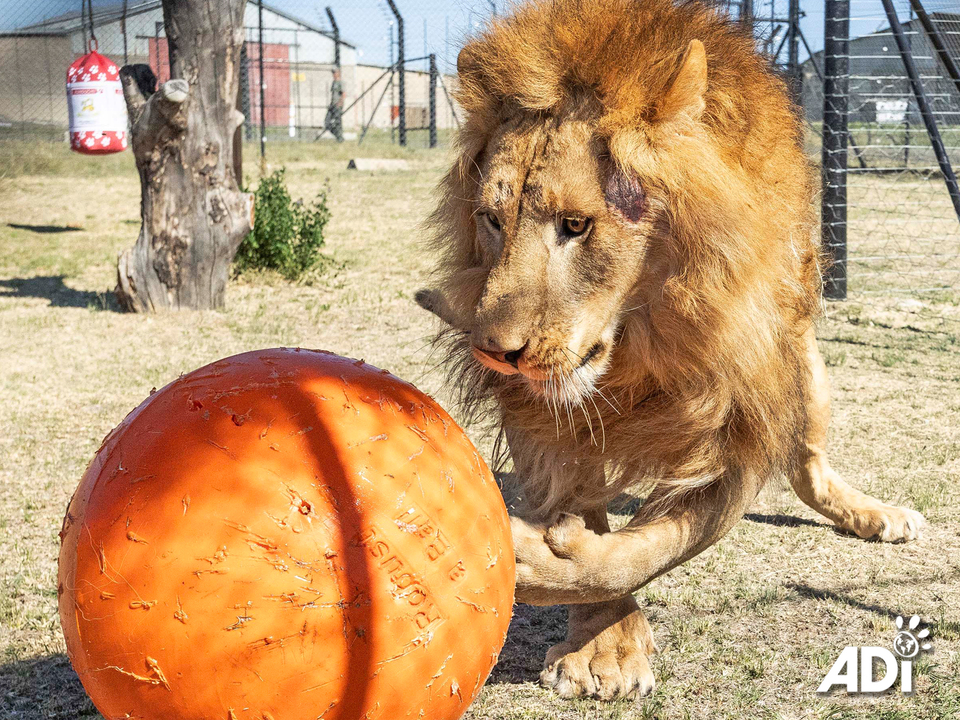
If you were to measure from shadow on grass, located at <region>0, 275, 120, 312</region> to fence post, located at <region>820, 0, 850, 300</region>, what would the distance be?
5.64m

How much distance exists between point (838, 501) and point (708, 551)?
587mm

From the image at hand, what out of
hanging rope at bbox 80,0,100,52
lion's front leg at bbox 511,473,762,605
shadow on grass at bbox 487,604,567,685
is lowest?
shadow on grass at bbox 487,604,567,685

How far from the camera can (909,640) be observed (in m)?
2.94

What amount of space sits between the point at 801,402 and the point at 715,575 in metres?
0.87

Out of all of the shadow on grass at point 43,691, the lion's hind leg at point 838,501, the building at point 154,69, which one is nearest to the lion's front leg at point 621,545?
the lion's hind leg at point 838,501

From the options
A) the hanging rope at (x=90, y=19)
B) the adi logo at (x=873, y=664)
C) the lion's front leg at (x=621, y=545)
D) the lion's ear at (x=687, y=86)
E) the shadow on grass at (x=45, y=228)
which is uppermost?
the hanging rope at (x=90, y=19)

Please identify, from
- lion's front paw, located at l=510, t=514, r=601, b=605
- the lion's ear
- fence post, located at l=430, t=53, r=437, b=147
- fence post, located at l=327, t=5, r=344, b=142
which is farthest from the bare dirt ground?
fence post, located at l=327, t=5, r=344, b=142

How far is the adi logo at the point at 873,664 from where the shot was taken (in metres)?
2.72

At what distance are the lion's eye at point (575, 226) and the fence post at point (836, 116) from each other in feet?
19.1

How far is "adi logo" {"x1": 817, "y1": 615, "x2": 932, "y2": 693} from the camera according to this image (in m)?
2.72

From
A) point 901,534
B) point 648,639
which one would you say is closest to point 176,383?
Answer: point 648,639

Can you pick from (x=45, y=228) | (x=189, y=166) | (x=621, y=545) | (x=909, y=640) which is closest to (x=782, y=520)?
(x=909, y=640)

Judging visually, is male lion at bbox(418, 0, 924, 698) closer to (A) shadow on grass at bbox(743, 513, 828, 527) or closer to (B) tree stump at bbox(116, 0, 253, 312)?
(A) shadow on grass at bbox(743, 513, 828, 527)

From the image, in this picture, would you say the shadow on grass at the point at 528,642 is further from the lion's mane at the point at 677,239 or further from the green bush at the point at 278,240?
the green bush at the point at 278,240
